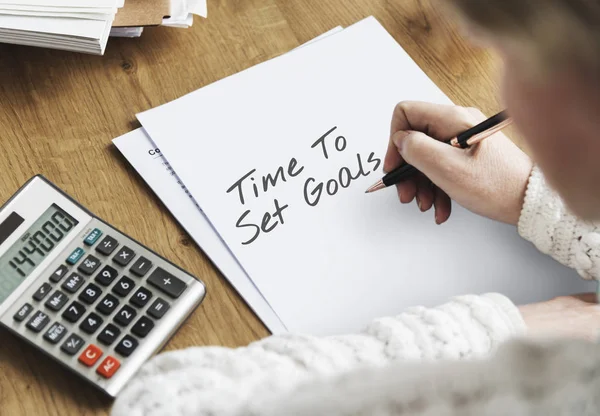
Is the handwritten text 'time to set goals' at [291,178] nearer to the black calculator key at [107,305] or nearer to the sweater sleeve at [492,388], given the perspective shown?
the black calculator key at [107,305]

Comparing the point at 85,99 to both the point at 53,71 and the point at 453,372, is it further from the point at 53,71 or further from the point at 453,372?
the point at 453,372

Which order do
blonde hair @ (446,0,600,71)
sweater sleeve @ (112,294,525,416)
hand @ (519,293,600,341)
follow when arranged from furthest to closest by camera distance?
Answer: 1. hand @ (519,293,600,341)
2. sweater sleeve @ (112,294,525,416)
3. blonde hair @ (446,0,600,71)

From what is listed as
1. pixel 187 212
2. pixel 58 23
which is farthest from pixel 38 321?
pixel 58 23

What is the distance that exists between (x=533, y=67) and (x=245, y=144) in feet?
1.11

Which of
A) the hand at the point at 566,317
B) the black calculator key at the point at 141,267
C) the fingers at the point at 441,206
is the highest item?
the black calculator key at the point at 141,267

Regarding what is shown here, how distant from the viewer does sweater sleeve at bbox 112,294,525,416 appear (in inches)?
15.8

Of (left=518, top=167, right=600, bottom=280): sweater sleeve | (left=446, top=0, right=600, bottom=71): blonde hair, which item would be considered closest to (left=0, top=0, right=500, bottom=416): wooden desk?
(left=518, top=167, right=600, bottom=280): sweater sleeve

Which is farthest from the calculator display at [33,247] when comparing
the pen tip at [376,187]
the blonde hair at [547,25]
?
the blonde hair at [547,25]

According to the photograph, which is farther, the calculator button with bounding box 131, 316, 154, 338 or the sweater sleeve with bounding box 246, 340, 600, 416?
the calculator button with bounding box 131, 316, 154, 338

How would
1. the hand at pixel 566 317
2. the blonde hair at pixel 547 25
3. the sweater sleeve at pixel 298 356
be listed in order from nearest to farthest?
the blonde hair at pixel 547 25, the sweater sleeve at pixel 298 356, the hand at pixel 566 317

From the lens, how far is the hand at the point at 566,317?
1.66ft

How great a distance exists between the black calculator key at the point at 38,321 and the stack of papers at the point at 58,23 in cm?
24

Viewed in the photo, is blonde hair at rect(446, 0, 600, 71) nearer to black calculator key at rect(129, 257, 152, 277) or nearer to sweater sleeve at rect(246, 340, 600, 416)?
sweater sleeve at rect(246, 340, 600, 416)

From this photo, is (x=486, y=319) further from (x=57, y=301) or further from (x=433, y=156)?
(x=57, y=301)
